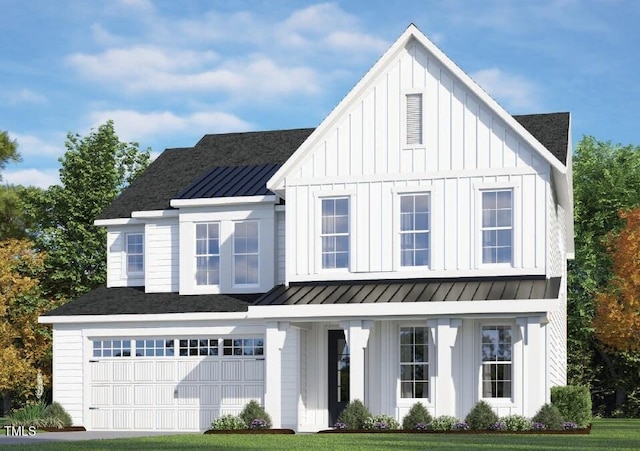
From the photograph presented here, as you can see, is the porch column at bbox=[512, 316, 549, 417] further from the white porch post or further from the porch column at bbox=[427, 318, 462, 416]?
the porch column at bbox=[427, 318, 462, 416]

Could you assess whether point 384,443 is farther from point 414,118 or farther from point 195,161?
point 195,161

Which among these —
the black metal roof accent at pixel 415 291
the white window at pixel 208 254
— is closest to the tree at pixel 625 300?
the black metal roof accent at pixel 415 291

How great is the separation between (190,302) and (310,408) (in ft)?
16.7

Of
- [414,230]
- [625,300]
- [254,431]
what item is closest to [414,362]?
[414,230]

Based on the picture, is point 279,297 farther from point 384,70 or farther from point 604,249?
point 604,249

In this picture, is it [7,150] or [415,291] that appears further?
[7,150]

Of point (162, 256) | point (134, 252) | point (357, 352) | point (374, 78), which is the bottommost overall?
point (357, 352)

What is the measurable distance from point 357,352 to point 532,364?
4.56 meters

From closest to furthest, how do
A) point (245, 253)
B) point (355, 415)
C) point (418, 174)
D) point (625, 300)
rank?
point (355, 415) < point (418, 174) < point (245, 253) < point (625, 300)

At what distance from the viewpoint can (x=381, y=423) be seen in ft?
97.2

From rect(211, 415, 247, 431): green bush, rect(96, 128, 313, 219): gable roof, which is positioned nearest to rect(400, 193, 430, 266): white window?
rect(211, 415, 247, 431): green bush

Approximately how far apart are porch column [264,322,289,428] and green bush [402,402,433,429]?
350cm

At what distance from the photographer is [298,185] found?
3288 centimetres

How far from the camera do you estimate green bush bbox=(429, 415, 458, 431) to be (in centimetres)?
2914
